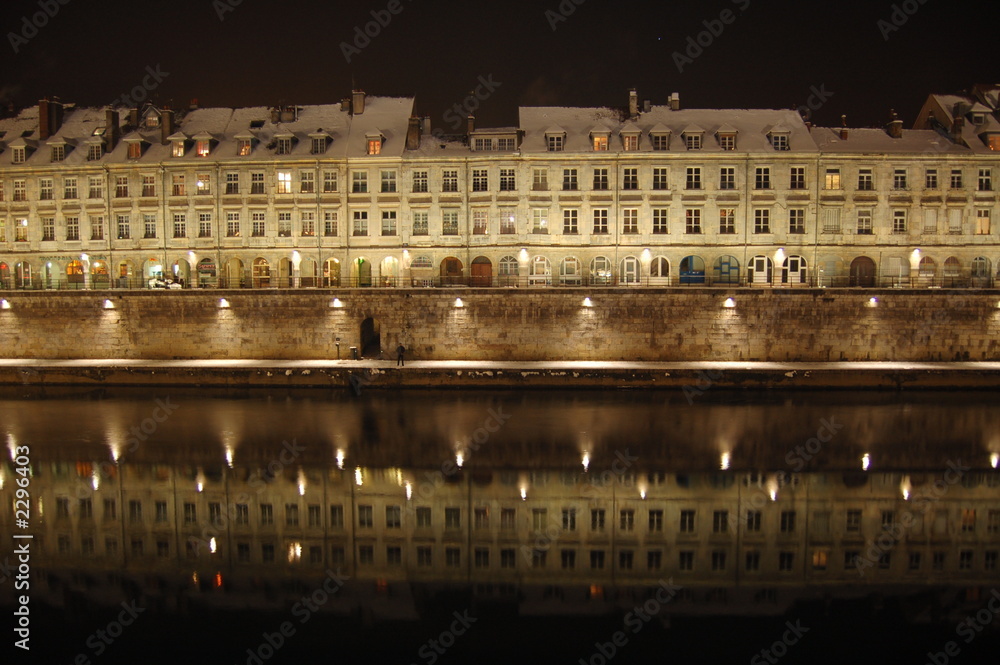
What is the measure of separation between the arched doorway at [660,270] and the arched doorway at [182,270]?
21383mm

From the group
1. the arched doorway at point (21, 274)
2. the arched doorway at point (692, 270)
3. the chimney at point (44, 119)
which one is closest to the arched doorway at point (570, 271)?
the arched doorway at point (692, 270)

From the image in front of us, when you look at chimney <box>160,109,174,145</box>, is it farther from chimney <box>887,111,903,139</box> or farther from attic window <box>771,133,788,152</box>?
chimney <box>887,111,903,139</box>

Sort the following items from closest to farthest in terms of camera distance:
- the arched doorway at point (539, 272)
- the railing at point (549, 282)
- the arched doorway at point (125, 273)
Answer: the railing at point (549, 282) < the arched doorway at point (539, 272) < the arched doorway at point (125, 273)

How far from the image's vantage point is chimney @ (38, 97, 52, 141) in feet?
121

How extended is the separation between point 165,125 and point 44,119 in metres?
6.37

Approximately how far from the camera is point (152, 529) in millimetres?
13438

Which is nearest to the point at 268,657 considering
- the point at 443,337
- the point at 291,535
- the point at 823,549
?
the point at 291,535

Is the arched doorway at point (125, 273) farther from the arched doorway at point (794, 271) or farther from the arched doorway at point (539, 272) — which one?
the arched doorway at point (794, 271)

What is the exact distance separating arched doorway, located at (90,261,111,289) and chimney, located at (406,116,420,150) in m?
15.6

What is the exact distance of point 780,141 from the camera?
33594 millimetres

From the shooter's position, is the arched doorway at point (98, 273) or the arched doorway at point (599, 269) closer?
the arched doorway at point (599, 269)

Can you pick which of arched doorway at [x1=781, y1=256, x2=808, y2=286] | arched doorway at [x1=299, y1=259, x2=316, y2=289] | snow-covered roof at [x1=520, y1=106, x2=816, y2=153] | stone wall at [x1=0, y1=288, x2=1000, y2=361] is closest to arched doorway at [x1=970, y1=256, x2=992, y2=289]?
stone wall at [x1=0, y1=288, x2=1000, y2=361]

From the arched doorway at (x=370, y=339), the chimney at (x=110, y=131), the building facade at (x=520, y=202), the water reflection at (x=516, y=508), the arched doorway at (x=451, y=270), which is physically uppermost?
the chimney at (x=110, y=131)

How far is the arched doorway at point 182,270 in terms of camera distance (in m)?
35.3
